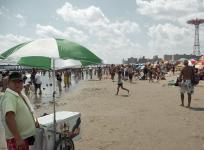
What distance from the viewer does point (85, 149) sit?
7.30 meters

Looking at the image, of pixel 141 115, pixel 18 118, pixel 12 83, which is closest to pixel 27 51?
pixel 12 83

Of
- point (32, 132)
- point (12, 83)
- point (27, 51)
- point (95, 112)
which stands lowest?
point (95, 112)

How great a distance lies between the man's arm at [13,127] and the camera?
167 inches

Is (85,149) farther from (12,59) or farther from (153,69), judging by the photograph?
(153,69)

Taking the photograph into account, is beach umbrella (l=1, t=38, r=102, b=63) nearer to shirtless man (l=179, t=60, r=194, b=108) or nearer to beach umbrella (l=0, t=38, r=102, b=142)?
beach umbrella (l=0, t=38, r=102, b=142)

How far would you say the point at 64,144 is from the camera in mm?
5590

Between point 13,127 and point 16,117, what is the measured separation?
0.63 feet

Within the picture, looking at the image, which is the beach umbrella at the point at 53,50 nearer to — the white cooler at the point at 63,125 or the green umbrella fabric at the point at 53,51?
the green umbrella fabric at the point at 53,51

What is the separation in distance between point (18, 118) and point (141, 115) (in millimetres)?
7686

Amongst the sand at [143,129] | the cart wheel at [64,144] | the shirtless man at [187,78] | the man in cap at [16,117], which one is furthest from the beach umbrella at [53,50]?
the shirtless man at [187,78]

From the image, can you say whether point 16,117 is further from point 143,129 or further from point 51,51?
point 143,129

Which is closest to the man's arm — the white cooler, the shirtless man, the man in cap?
the man in cap

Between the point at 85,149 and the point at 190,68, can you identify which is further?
the point at 190,68

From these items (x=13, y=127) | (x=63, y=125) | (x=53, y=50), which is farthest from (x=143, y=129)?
(x=13, y=127)
